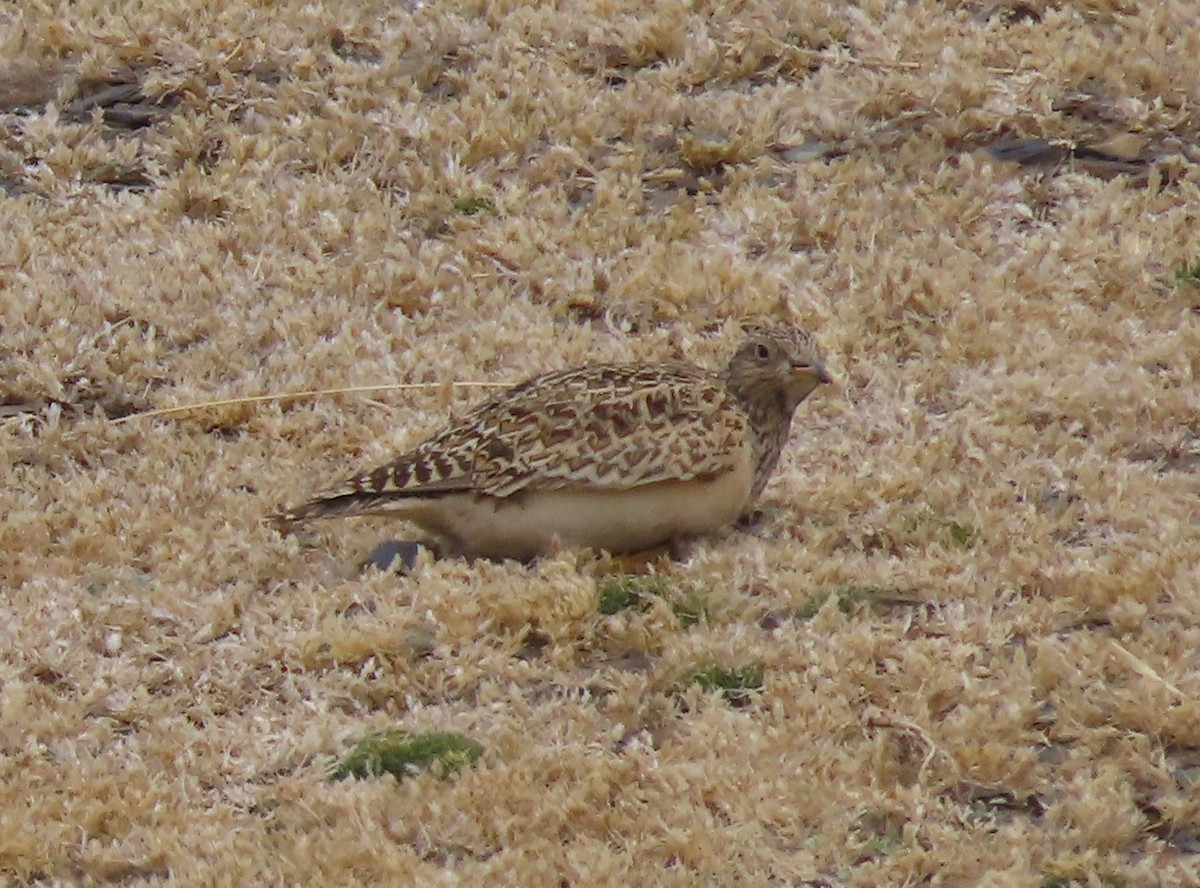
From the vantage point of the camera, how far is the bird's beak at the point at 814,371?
1003 cm

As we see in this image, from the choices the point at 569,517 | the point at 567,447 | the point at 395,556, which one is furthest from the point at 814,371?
the point at 395,556

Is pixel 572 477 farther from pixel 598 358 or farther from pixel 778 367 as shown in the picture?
pixel 598 358

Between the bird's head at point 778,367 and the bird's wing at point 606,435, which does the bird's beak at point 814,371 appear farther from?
the bird's wing at point 606,435

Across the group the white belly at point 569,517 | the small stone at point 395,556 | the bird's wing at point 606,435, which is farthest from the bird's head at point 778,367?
the small stone at point 395,556

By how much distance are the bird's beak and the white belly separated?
845 millimetres

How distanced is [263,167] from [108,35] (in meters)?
2.00

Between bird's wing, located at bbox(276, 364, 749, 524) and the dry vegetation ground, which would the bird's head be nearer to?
bird's wing, located at bbox(276, 364, 749, 524)

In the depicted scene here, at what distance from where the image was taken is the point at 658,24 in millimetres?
14609

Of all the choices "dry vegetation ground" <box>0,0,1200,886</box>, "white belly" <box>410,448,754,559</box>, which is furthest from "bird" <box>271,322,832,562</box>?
"dry vegetation ground" <box>0,0,1200,886</box>

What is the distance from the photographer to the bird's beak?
1003cm

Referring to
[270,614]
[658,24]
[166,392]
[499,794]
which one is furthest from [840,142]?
[499,794]

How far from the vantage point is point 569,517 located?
9.48 metres

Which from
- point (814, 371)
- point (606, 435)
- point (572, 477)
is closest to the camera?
point (572, 477)

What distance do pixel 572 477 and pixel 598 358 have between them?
2.28 metres
